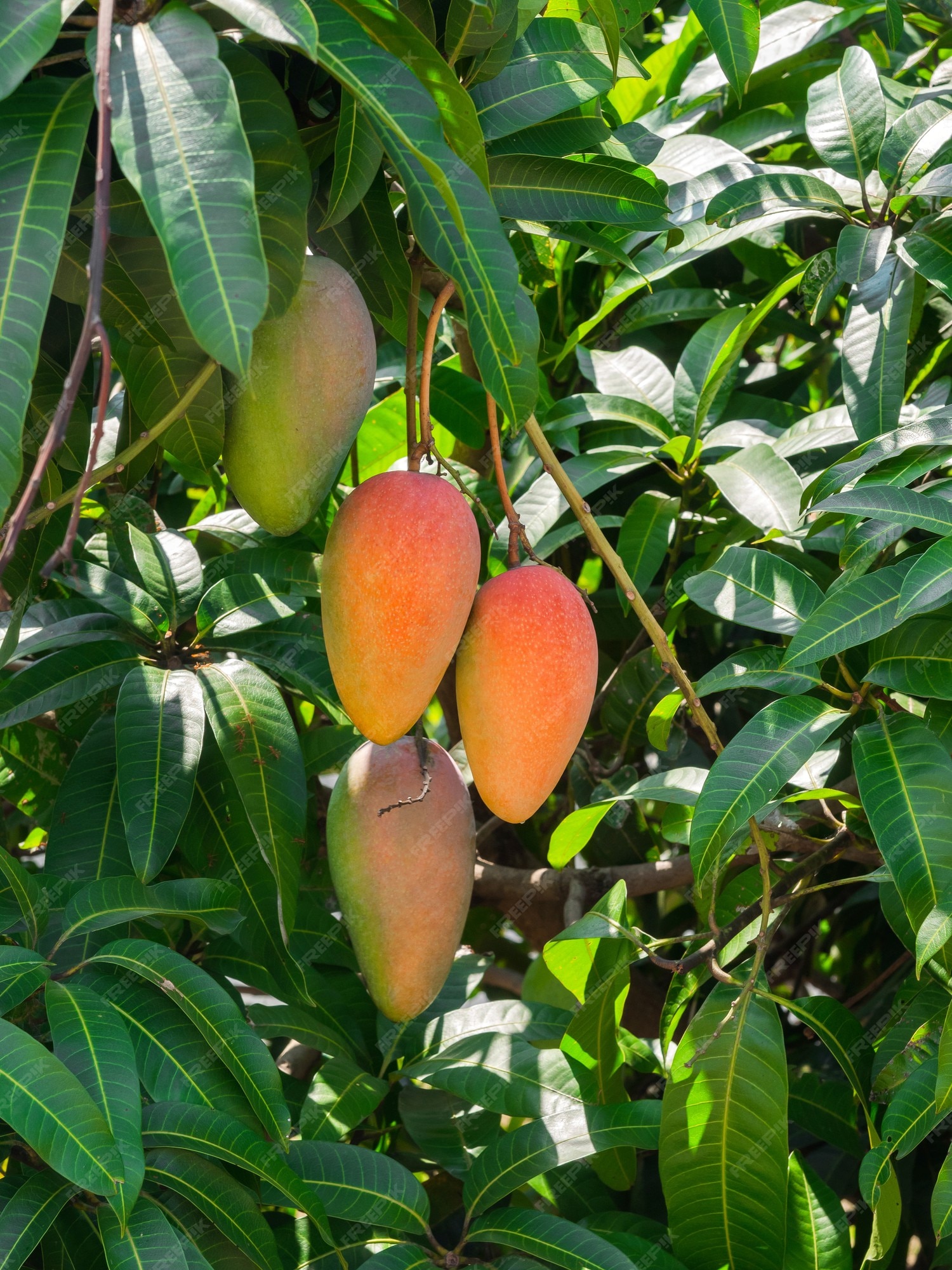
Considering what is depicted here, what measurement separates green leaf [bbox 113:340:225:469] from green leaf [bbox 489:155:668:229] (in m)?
0.26

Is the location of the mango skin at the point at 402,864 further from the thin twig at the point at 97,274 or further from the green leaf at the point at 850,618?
the thin twig at the point at 97,274

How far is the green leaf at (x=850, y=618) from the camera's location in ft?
3.21

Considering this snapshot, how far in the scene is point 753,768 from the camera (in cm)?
96

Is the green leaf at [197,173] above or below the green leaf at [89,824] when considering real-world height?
above

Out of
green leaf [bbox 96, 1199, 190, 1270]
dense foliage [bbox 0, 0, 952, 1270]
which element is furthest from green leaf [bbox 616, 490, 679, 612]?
green leaf [bbox 96, 1199, 190, 1270]

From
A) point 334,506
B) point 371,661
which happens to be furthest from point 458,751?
point 371,661

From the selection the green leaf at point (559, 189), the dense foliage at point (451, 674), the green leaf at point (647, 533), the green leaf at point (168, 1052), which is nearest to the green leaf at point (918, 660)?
the dense foliage at point (451, 674)

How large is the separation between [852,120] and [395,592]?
0.95 meters

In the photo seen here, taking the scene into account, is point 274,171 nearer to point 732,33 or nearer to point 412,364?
point 412,364

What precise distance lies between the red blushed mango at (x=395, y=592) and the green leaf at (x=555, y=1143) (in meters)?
0.47

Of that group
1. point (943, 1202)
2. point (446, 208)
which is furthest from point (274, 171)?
point (943, 1202)

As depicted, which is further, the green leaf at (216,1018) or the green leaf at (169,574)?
the green leaf at (169,574)

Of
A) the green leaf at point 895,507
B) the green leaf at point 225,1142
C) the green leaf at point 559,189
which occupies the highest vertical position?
the green leaf at point 559,189

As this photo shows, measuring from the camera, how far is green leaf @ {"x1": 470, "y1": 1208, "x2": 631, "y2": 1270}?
0.95 m
